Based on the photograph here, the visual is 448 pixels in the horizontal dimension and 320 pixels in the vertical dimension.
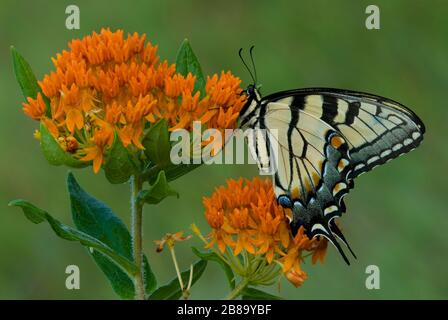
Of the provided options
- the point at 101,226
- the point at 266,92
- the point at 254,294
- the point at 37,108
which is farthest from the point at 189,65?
the point at 266,92

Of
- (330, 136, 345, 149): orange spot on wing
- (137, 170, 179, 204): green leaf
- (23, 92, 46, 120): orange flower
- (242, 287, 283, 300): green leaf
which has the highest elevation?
(23, 92, 46, 120): orange flower

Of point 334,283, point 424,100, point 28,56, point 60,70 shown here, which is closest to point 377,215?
point 334,283

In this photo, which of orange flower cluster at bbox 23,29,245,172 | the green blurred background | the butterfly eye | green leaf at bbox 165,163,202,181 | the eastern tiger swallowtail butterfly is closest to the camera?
orange flower cluster at bbox 23,29,245,172

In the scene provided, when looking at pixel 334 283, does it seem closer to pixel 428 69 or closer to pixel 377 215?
pixel 377 215

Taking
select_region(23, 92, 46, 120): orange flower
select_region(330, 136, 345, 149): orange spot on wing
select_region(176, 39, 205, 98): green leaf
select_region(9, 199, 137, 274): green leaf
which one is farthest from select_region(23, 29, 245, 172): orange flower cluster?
select_region(330, 136, 345, 149): orange spot on wing

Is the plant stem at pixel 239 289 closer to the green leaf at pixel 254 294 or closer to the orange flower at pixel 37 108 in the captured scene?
the green leaf at pixel 254 294

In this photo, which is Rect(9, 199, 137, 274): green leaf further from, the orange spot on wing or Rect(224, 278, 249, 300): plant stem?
the orange spot on wing
